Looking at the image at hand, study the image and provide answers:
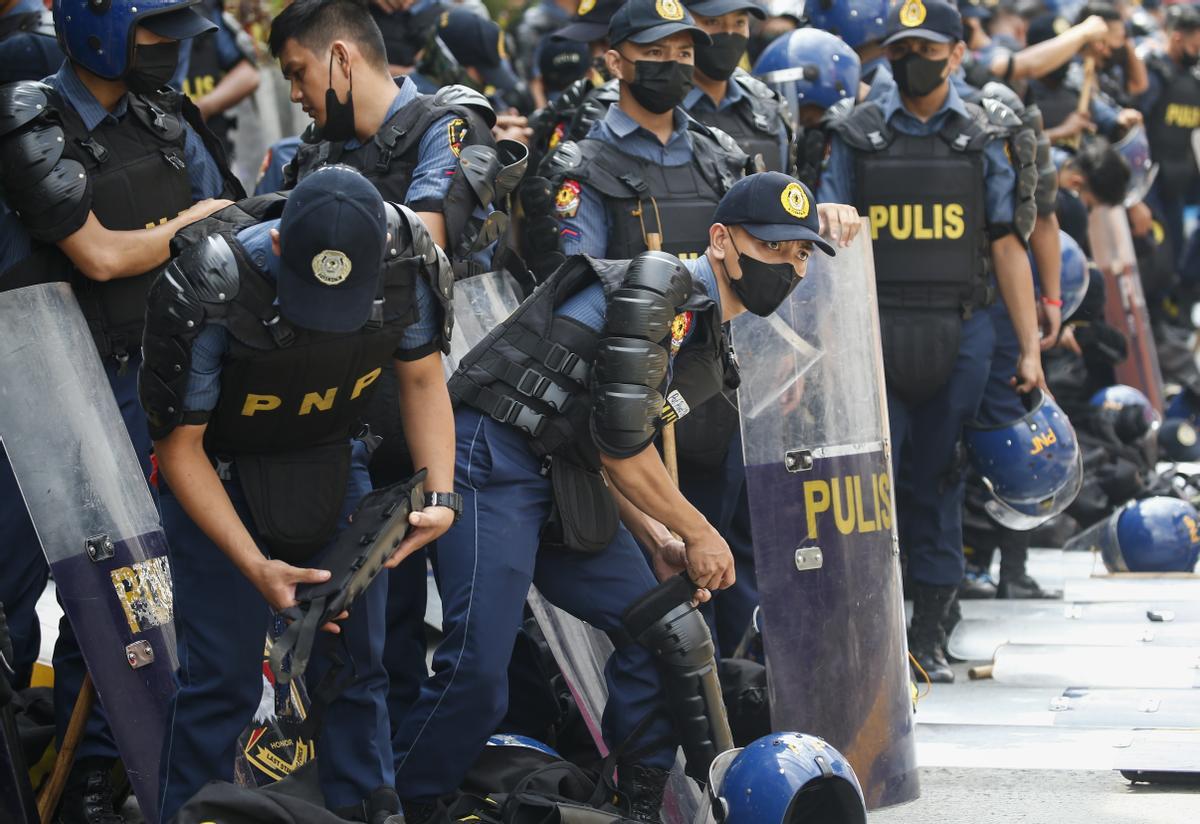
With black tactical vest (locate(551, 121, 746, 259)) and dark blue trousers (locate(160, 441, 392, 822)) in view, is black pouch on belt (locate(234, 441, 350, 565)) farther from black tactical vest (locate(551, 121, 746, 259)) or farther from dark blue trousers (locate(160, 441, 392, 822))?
→ black tactical vest (locate(551, 121, 746, 259))

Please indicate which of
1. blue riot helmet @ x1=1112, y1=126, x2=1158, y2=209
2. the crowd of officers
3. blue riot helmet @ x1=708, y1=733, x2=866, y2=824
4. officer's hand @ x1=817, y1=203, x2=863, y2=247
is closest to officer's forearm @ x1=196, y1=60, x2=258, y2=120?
the crowd of officers

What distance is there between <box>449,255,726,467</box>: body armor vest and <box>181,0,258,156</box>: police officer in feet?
11.8

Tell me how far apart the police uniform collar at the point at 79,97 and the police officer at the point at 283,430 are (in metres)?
1.27

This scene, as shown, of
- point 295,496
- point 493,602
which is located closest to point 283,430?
point 295,496

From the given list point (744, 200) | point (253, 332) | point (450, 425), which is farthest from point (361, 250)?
point (744, 200)

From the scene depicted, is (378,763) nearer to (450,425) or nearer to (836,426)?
(450,425)

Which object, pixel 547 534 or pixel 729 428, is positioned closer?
pixel 547 534

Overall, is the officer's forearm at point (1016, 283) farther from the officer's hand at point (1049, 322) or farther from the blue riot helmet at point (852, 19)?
the blue riot helmet at point (852, 19)

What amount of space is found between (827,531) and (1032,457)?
2.06 metres

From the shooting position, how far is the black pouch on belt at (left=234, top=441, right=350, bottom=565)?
4312 millimetres

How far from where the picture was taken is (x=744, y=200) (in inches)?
192

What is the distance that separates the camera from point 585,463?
491cm

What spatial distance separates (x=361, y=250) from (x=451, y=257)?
1379mm

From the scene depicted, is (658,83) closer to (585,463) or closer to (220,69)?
(585,463)
